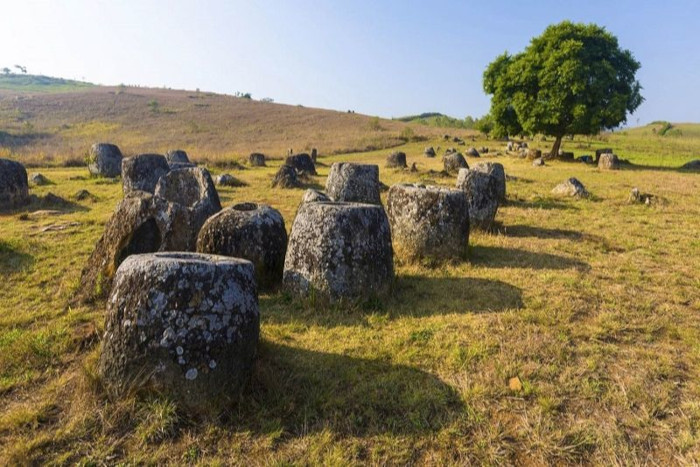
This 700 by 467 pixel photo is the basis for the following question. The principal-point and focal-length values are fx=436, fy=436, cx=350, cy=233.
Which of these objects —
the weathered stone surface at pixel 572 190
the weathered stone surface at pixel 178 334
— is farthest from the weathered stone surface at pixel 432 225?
the weathered stone surface at pixel 572 190

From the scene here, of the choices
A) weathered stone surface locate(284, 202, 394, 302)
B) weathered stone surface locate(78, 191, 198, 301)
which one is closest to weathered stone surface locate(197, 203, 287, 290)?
weathered stone surface locate(78, 191, 198, 301)

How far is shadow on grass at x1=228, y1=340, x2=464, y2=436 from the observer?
383cm

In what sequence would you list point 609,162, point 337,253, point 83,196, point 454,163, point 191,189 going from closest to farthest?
point 337,253
point 191,189
point 83,196
point 454,163
point 609,162

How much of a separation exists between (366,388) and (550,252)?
6.53 metres

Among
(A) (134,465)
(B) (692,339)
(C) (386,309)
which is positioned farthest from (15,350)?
(B) (692,339)

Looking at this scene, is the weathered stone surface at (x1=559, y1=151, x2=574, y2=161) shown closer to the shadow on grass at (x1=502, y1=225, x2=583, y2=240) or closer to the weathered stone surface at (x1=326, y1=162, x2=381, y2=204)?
the weathered stone surface at (x1=326, y1=162, x2=381, y2=204)

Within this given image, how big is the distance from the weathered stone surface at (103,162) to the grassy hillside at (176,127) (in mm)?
8190

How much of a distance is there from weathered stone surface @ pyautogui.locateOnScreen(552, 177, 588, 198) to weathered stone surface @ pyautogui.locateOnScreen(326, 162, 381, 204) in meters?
7.79

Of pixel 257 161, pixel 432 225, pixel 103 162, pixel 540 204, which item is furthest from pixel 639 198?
pixel 103 162

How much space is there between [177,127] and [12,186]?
52.6m

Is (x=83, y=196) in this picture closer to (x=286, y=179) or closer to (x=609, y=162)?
(x=286, y=179)

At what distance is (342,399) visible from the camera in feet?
13.6

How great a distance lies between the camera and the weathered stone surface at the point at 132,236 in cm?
663

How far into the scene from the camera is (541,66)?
29.9 m
